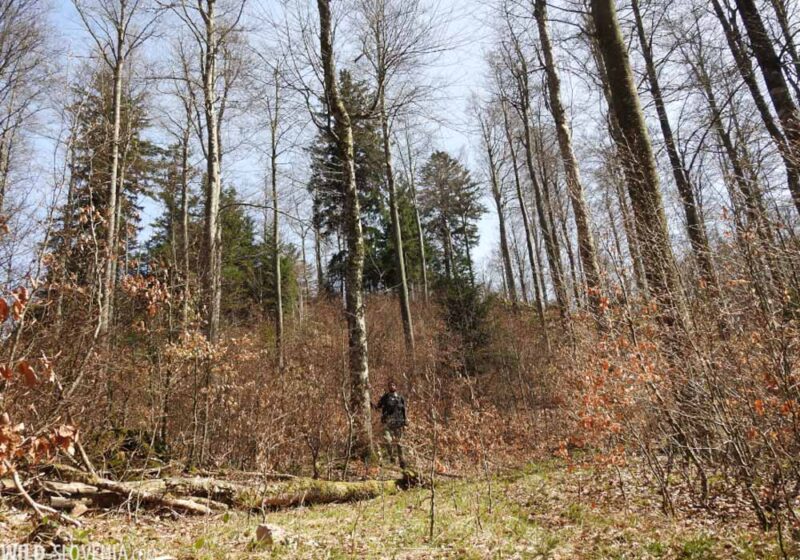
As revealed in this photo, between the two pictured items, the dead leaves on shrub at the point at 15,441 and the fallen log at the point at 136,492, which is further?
the fallen log at the point at 136,492

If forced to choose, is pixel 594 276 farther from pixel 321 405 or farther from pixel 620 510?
pixel 321 405

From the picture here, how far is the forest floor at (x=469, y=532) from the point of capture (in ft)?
11.7

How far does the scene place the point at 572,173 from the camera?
26.3ft

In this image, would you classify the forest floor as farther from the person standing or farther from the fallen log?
the person standing

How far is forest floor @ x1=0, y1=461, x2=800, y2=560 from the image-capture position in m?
3.58

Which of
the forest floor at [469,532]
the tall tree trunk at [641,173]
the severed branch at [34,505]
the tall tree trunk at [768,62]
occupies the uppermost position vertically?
the tall tree trunk at [768,62]

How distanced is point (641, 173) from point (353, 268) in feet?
17.5

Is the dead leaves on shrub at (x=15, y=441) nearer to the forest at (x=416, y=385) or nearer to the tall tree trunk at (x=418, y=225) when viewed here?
the forest at (x=416, y=385)

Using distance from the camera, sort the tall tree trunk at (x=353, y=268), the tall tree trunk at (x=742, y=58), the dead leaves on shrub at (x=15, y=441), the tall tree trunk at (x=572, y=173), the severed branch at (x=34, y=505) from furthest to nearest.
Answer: the tall tree trunk at (x=742, y=58), the tall tree trunk at (x=353, y=268), the tall tree trunk at (x=572, y=173), the severed branch at (x=34, y=505), the dead leaves on shrub at (x=15, y=441)

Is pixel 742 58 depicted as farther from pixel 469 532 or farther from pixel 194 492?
pixel 194 492

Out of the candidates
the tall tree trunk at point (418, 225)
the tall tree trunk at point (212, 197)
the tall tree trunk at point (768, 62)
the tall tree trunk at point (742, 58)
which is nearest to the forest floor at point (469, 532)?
the tall tree trunk at point (212, 197)

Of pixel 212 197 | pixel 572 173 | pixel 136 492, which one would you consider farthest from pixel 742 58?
pixel 136 492

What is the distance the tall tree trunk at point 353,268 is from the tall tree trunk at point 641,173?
200 inches

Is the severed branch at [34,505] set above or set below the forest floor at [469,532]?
above
